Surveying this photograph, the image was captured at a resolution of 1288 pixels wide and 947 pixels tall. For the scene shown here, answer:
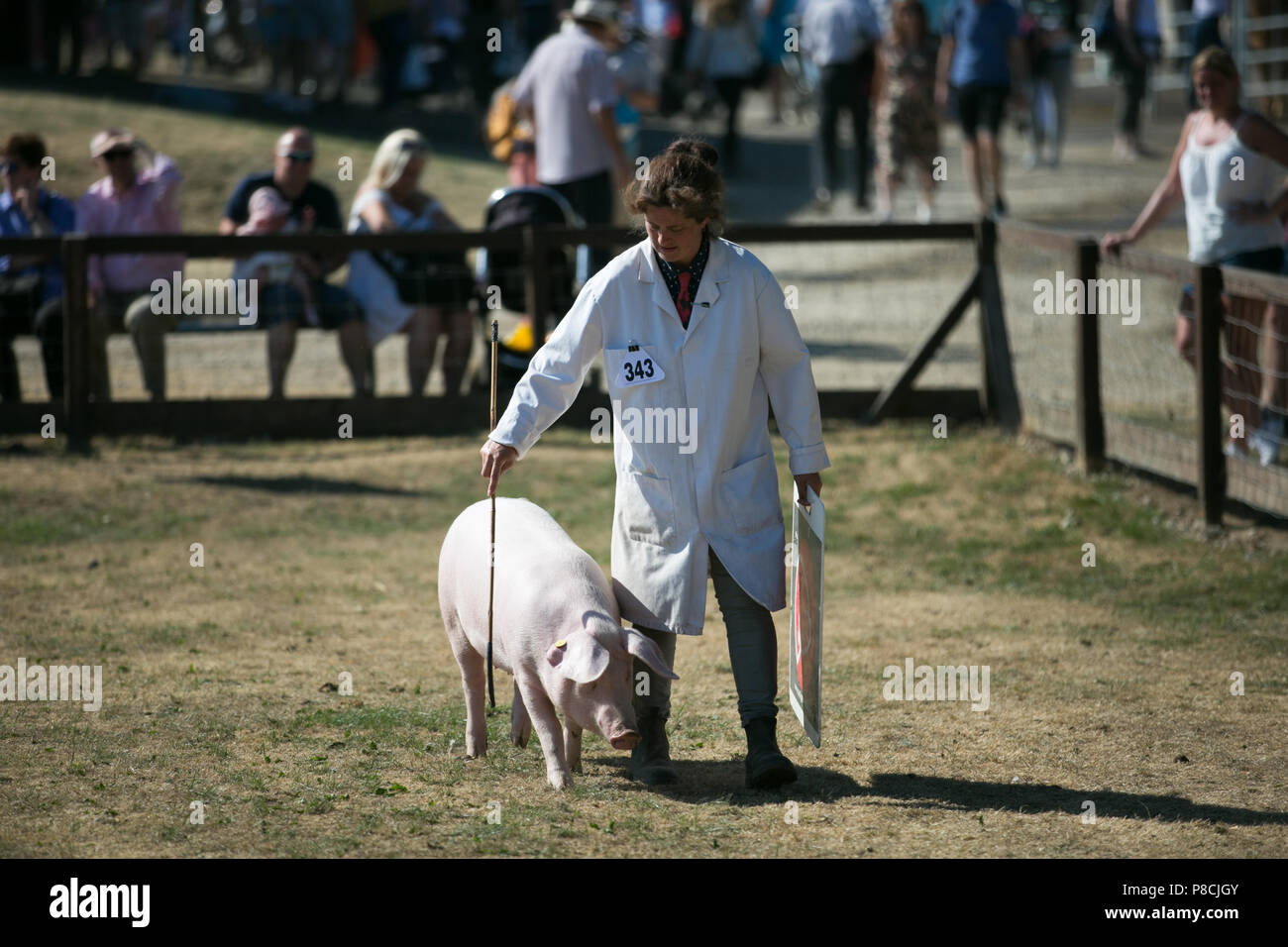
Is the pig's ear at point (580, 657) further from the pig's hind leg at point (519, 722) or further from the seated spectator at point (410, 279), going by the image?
the seated spectator at point (410, 279)

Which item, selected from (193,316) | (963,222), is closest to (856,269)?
(963,222)

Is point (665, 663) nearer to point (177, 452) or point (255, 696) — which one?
point (255, 696)

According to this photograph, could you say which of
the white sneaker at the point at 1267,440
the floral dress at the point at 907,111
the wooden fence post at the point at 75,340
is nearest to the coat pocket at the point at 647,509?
the white sneaker at the point at 1267,440

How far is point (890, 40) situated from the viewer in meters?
14.6

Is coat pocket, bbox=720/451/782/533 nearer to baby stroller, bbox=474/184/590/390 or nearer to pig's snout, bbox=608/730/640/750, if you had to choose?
pig's snout, bbox=608/730/640/750

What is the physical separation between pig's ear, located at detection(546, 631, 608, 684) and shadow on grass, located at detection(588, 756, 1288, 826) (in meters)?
0.54

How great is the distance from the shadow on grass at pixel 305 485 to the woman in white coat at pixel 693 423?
4.26 metres

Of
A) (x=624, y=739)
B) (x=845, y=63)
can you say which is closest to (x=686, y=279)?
(x=624, y=739)

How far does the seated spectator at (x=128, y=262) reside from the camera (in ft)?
33.1

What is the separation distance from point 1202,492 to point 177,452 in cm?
583

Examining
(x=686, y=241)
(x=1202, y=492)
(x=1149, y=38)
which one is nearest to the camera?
(x=686, y=241)

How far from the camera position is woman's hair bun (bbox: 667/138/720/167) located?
4.77 m

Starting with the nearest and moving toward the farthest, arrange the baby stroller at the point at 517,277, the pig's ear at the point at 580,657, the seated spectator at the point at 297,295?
the pig's ear at the point at 580,657
the seated spectator at the point at 297,295
the baby stroller at the point at 517,277

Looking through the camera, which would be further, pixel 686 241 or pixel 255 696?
pixel 255 696
